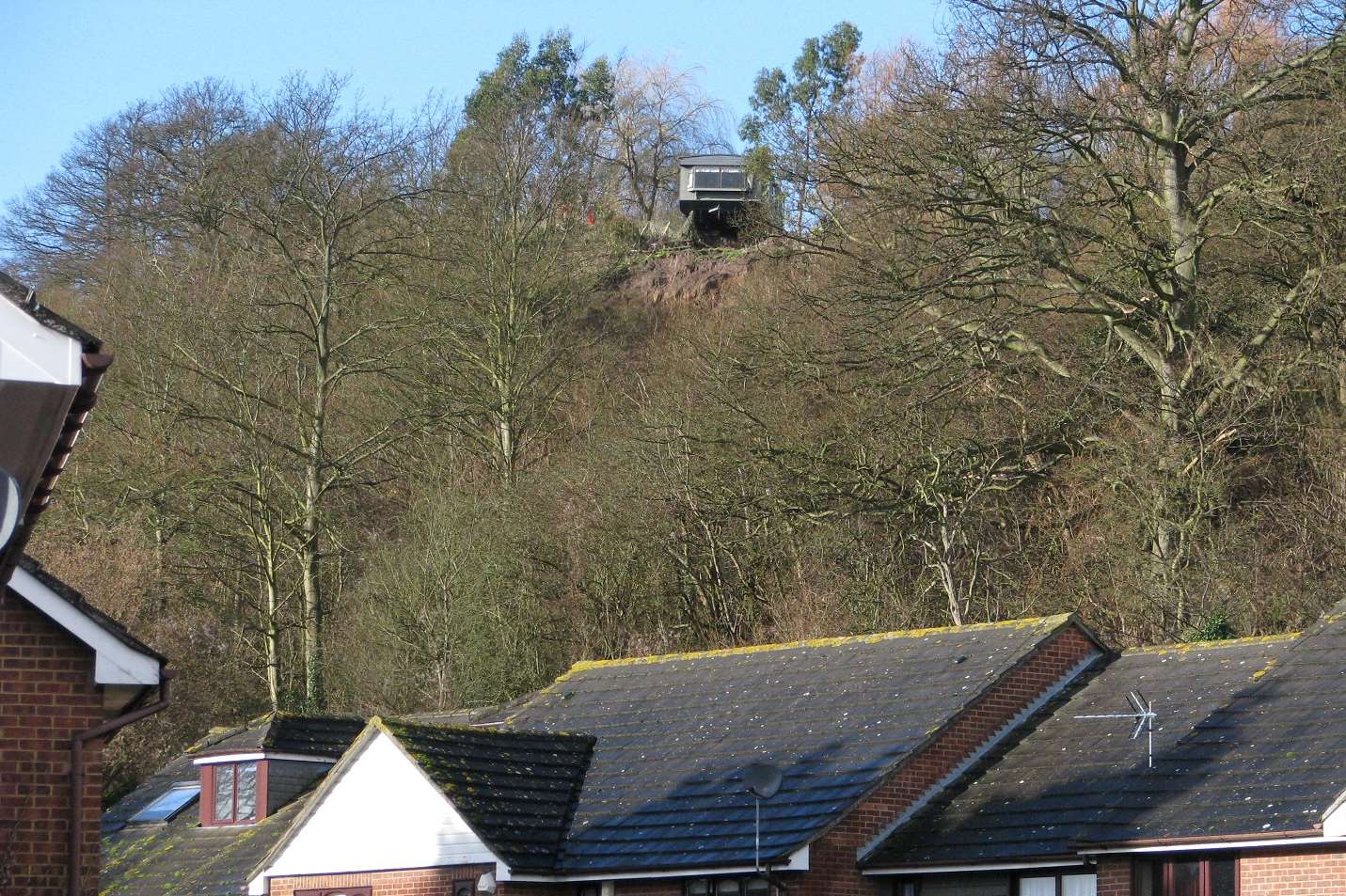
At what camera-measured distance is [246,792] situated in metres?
28.1

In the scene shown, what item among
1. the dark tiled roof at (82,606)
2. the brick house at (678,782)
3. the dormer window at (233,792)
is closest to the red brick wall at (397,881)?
the brick house at (678,782)

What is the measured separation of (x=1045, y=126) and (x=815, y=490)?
7.68 metres

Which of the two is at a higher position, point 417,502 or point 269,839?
point 417,502

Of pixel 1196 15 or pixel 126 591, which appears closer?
pixel 1196 15

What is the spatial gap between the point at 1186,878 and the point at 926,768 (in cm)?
397

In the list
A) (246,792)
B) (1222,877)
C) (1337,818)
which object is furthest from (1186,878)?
(246,792)

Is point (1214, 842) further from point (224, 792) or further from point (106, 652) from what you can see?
point (224, 792)

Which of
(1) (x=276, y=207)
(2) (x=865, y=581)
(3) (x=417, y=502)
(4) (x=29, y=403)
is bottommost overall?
(4) (x=29, y=403)

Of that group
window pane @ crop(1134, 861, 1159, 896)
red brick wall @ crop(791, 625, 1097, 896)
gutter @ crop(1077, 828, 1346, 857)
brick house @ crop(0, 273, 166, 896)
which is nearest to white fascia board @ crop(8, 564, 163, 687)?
brick house @ crop(0, 273, 166, 896)

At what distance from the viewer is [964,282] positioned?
1268 inches

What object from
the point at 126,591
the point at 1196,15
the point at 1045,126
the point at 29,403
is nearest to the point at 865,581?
the point at 1045,126

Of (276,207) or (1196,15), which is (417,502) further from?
(1196,15)

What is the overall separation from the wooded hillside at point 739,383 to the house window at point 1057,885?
18.4 ft

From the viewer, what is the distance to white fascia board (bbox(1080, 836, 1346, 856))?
18594 millimetres
